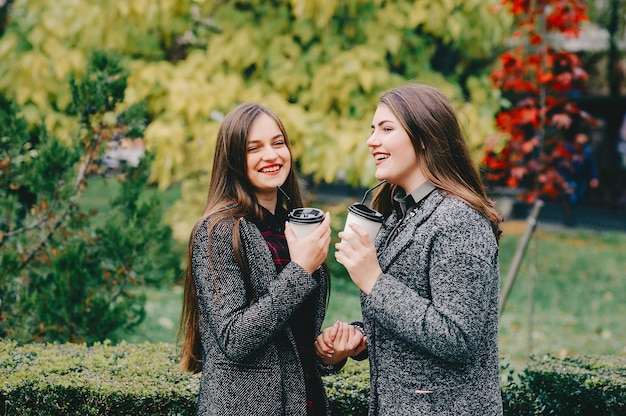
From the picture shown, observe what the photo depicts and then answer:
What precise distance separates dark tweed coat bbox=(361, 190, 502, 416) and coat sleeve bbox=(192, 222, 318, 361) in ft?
0.84

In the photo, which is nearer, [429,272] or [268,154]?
[429,272]

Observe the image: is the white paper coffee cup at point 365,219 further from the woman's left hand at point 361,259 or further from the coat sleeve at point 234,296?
the coat sleeve at point 234,296

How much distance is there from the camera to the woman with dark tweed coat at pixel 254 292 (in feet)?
6.85

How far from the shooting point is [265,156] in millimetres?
2348

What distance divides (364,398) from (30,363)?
166 centimetres

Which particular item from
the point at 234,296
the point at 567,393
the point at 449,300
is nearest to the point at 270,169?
the point at 234,296

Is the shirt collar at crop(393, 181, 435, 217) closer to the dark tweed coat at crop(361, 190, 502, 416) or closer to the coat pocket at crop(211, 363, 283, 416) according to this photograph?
the dark tweed coat at crop(361, 190, 502, 416)

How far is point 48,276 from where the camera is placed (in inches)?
177

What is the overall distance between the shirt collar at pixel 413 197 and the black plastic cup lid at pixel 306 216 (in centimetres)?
28

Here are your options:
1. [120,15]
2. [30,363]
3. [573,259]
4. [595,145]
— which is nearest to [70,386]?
[30,363]

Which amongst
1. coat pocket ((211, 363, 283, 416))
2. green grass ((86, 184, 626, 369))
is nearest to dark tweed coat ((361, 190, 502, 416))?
coat pocket ((211, 363, 283, 416))

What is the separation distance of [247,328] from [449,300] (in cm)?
63

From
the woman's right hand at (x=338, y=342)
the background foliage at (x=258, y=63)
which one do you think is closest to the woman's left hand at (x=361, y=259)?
the woman's right hand at (x=338, y=342)

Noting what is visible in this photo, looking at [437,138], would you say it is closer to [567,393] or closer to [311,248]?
[311,248]
